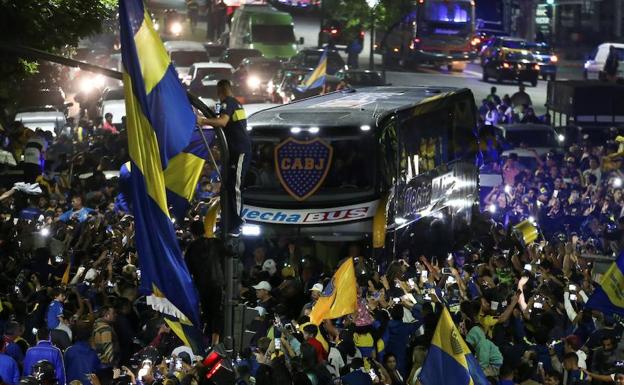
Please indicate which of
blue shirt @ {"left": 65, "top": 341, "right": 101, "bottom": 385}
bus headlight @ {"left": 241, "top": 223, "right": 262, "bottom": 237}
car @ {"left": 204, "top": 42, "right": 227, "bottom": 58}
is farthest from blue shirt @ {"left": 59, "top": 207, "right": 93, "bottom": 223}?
car @ {"left": 204, "top": 42, "right": 227, "bottom": 58}

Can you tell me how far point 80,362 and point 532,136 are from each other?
1971 cm

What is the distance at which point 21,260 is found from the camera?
20094 mm

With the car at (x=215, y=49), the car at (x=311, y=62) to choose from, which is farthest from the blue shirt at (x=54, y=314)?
the car at (x=215, y=49)

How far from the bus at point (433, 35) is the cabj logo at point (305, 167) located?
3137 centimetres

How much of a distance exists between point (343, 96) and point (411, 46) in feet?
98.1

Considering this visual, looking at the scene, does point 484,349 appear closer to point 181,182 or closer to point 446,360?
point 446,360

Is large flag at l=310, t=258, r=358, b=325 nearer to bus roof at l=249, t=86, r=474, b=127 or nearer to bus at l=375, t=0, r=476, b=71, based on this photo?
bus roof at l=249, t=86, r=474, b=127

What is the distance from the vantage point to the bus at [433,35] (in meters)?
52.9

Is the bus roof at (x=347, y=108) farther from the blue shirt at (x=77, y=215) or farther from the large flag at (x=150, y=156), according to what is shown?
the large flag at (x=150, y=156)

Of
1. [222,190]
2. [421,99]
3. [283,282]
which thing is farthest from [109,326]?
[421,99]

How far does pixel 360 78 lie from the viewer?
4203cm

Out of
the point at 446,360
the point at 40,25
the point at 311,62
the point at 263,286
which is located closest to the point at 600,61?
the point at 311,62

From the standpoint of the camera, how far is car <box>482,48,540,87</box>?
50.5 metres

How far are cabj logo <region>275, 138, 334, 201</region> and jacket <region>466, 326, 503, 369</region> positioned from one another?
24.4ft
